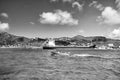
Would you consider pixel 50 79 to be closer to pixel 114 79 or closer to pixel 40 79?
pixel 40 79

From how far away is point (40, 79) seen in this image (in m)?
14.4

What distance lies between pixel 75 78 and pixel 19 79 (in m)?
7.63

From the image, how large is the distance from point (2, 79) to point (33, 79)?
3.94 metres

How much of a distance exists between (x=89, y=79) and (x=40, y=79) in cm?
662

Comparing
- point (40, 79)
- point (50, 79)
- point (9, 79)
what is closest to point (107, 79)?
point (50, 79)

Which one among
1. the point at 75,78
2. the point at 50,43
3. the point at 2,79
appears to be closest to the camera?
the point at 2,79

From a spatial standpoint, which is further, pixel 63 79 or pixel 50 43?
pixel 50 43

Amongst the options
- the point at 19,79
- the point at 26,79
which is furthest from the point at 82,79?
the point at 19,79

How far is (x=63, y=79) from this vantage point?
1467cm

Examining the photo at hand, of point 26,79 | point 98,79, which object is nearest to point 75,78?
point 98,79

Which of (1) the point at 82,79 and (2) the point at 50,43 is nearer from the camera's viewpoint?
(1) the point at 82,79

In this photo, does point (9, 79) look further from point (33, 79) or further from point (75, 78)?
point (75, 78)

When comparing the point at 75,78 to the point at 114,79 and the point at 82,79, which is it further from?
the point at 114,79

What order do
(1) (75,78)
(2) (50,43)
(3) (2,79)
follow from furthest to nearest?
(2) (50,43) < (1) (75,78) < (3) (2,79)
